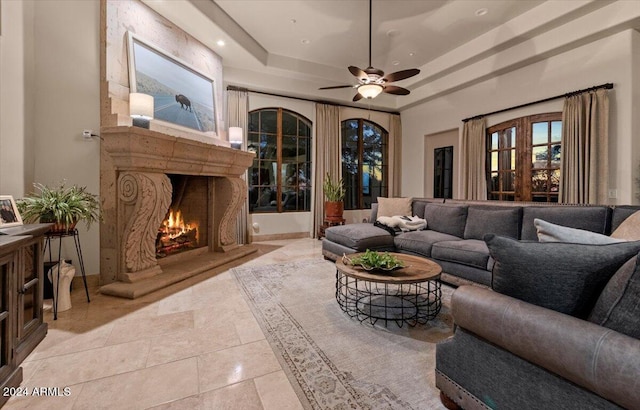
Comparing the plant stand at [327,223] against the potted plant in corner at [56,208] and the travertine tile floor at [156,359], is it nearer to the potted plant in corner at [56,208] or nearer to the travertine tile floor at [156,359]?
the travertine tile floor at [156,359]

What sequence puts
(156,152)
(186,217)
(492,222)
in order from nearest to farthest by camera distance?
1. (156,152)
2. (492,222)
3. (186,217)

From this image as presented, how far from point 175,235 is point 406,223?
10.7 feet

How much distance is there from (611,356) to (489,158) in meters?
5.19

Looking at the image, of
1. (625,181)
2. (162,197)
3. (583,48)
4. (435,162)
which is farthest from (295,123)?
(625,181)

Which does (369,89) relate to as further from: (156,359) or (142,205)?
(156,359)

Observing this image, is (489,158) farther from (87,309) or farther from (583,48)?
(87,309)

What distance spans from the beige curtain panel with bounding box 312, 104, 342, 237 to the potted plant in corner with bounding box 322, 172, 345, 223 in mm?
Answer: 135

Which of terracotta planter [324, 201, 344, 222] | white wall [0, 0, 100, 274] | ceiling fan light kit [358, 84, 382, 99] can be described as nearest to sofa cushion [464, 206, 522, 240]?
ceiling fan light kit [358, 84, 382, 99]

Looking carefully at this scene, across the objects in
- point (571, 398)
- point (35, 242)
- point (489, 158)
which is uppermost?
point (489, 158)

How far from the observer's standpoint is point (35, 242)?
200cm

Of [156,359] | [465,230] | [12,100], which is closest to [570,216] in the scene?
[465,230]

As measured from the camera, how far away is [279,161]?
6078mm

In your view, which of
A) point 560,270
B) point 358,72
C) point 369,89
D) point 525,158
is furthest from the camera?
point 525,158

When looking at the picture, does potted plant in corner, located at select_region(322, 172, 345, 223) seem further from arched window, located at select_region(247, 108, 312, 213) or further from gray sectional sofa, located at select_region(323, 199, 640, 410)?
gray sectional sofa, located at select_region(323, 199, 640, 410)
